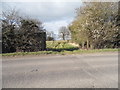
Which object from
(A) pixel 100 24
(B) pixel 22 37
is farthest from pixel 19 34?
(A) pixel 100 24

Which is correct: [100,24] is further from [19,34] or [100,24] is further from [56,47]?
[19,34]

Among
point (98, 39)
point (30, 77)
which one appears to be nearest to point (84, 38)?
point (98, 39)

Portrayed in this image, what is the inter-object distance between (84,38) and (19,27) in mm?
8053

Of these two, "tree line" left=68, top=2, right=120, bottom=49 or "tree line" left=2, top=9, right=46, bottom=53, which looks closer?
"tree line" left=2, top=9, right=46, bottom=53

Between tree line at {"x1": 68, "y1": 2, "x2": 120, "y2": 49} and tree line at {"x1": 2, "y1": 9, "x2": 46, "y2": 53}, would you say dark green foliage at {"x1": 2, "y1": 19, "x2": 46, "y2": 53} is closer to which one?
tree line at {"x1": 2, "y1": 9, "x2": 46, "y2": 53}

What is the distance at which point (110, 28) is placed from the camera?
17.4m

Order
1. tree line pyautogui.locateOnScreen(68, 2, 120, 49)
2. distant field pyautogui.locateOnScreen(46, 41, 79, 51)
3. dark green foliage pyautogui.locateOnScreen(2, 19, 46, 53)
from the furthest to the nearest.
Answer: distant field pyautogui.locateOnScreen(46, 41, 79, 51) → tree line pyautogui.locateOnScreen(68, 2, 120, 49) → dark green foliage pyautogui.locateOnScreen(2, 19, 46, 53)

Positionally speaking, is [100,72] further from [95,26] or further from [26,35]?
[95,26]

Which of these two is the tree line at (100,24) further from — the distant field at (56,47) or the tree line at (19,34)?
the tree line at (19,34)

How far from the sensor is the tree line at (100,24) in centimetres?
1738

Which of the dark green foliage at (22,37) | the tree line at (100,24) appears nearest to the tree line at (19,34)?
the dark green foliage at (22,37)

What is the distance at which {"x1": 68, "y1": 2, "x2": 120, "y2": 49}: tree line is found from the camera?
1738 cm

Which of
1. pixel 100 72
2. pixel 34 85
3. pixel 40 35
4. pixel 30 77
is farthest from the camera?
pixel 40 35

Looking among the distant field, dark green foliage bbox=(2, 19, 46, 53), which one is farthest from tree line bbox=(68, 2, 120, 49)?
dark green foliage bbox=(2, 19, 46, 53)
